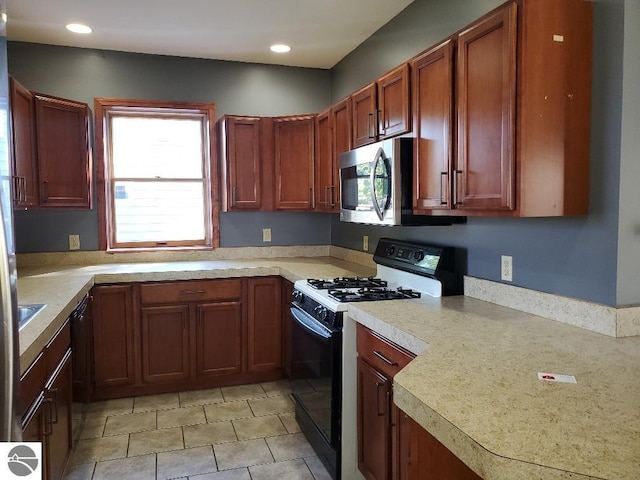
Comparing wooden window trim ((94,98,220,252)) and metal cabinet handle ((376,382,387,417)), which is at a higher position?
wooden window trim ((94,98,220,252))

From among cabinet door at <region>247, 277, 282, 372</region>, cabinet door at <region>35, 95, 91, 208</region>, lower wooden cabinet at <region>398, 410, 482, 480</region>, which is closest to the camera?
lower wooden cabinet at <region>398, 410, 482, 480</region>

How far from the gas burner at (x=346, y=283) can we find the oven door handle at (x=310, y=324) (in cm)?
17

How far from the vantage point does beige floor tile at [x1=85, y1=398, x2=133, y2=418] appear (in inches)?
127

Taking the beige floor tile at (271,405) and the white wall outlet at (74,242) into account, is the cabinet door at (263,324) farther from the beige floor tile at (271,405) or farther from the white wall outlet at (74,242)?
the white wall outlet at (74,242)

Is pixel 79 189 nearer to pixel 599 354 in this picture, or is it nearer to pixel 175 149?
pixel 175 149

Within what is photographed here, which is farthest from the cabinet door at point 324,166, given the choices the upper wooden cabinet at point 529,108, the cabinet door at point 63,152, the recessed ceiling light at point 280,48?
the cabinet door at point 63,152

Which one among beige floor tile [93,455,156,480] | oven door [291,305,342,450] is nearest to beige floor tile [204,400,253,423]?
oven door [291,305,342,450]

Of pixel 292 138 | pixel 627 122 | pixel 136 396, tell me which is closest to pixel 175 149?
pixel 292 138

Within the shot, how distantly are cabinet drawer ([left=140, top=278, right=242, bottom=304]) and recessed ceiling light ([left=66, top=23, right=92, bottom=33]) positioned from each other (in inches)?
70.2

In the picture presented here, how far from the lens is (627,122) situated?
1.70 metres

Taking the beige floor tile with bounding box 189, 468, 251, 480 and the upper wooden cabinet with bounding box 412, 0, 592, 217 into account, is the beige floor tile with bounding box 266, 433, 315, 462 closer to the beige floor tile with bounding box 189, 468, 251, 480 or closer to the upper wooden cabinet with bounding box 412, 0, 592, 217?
the beige floor tile with bounding box 189, 468, 251, 480

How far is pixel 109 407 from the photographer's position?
3326 mm

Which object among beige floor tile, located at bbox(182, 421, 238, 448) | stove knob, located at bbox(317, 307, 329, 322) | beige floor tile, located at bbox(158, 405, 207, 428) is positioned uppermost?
stove knob, located at bbox(317, 307, 329, 322)

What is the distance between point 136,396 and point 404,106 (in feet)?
8.81
